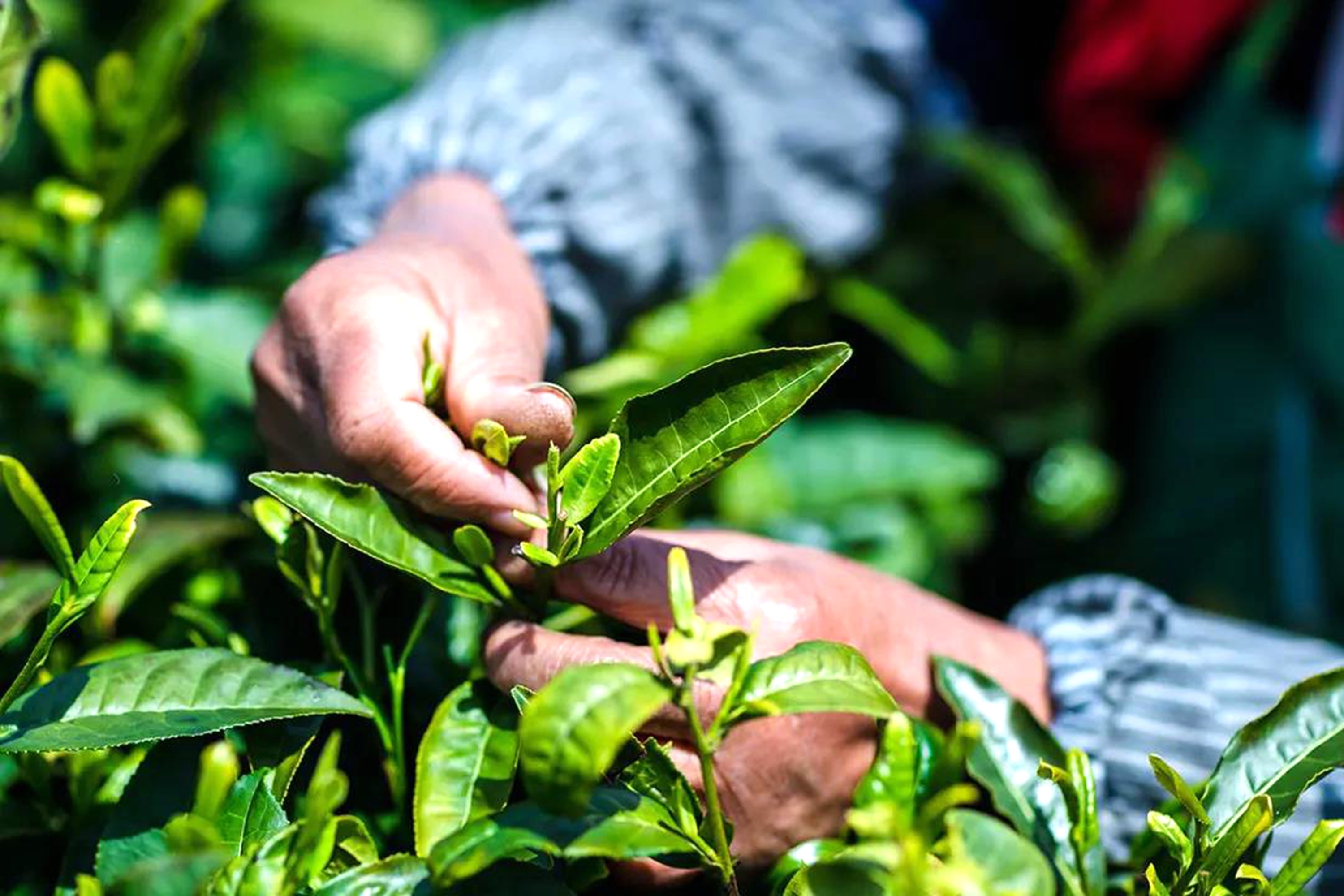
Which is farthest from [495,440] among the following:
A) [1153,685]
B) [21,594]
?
[1153,685]

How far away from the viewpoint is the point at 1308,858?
0.63m

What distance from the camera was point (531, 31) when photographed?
1.45 m

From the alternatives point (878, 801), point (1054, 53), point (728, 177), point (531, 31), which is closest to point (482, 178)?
point (531, 31)

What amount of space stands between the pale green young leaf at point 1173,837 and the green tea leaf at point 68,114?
35.3 inches

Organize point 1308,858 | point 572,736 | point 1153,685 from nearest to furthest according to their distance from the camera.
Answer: point 572,736 < point 1308,858 < point 1153,685

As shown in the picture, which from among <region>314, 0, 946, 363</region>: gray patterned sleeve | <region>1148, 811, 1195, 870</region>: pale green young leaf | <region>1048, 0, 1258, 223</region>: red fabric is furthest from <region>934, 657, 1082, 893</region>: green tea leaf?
<region>1048, 0, 1258, 223</region>: red fabric

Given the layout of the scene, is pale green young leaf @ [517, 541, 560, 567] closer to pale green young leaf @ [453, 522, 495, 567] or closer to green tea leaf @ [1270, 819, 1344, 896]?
pale green young leaf @ [453, 522, 495, 567]

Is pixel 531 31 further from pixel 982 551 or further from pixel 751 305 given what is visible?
pixel 982 551

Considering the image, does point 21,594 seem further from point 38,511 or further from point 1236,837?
point 1236,837

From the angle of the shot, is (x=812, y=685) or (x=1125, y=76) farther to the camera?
(x=1125, y=76)

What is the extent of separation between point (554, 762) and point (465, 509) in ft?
0.86

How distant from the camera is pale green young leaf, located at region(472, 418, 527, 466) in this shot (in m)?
0.74

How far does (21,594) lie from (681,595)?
1.41 feet

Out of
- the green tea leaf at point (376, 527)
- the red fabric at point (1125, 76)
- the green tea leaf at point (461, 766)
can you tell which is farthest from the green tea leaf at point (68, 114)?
the red fabric at point (1125, 76)
